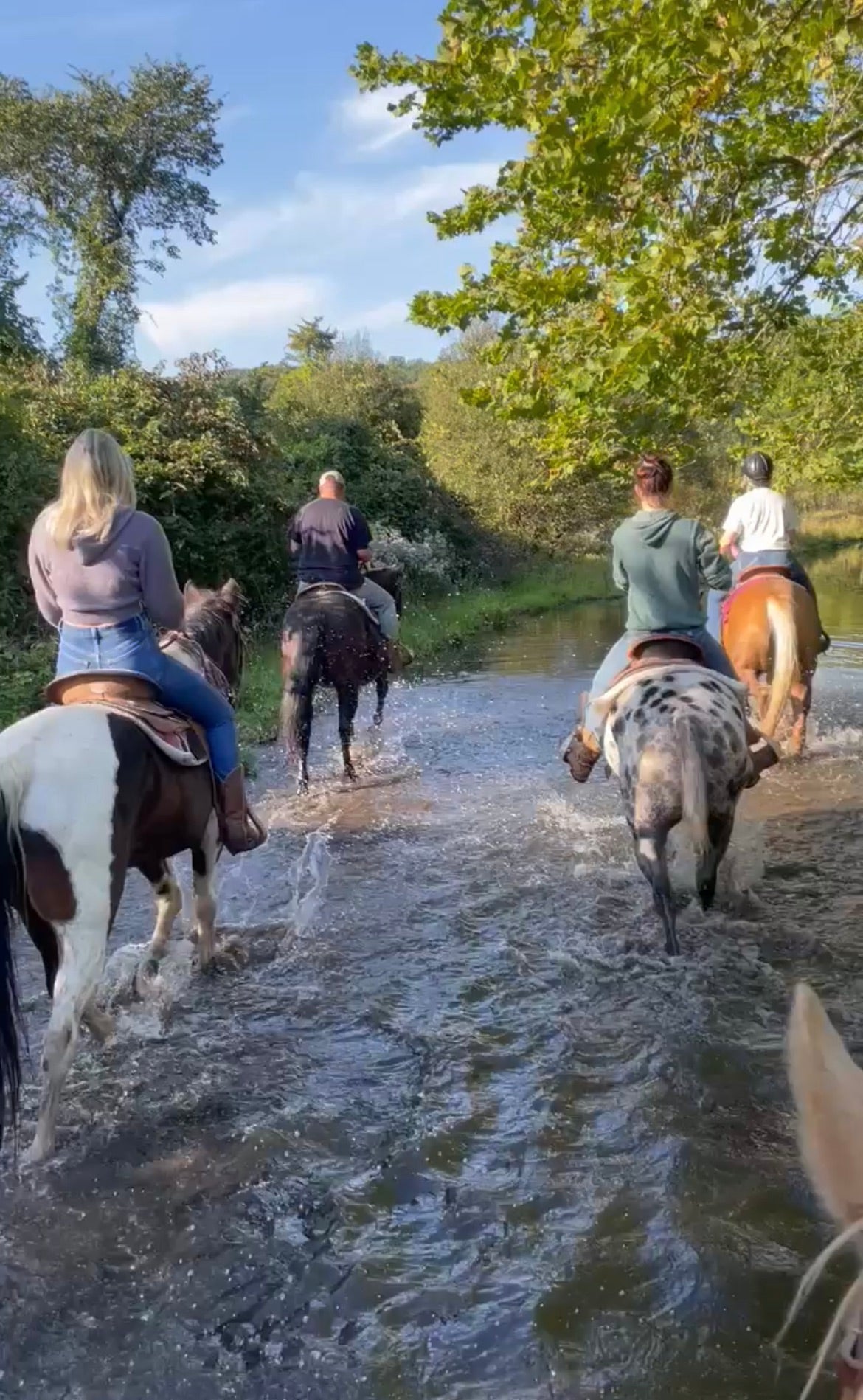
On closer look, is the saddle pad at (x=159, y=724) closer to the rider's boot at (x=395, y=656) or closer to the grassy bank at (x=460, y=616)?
the rider's boot at (x=395, y=656)

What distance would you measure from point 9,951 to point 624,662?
3.88 metres

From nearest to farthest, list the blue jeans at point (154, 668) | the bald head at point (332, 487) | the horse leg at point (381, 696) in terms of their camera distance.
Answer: the blue jeans at point (154, 668) < the bald head at point (332, 487) < the horse leg at point (381, 696)

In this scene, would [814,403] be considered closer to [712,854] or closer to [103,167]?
[712,854]

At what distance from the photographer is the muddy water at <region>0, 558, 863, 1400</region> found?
9.43ft

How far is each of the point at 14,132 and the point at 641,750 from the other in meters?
33.2

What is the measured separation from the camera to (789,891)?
6449 mm

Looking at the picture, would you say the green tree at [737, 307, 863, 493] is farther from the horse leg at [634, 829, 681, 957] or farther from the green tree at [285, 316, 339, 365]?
the green tree at [285, 316, 339, 365]

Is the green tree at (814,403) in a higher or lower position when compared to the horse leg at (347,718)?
higher

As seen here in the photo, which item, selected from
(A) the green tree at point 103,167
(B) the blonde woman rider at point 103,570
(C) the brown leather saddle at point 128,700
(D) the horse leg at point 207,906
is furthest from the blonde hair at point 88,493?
(A) the green tree at point 103,167

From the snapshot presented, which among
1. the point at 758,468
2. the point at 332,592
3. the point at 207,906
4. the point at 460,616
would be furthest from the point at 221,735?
the point at 460,616

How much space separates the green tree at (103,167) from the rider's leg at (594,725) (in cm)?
2695

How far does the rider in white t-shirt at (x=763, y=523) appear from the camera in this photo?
9.25 m

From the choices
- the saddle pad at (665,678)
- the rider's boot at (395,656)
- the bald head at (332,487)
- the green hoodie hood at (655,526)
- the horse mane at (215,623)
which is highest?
the bald head at (332,487)

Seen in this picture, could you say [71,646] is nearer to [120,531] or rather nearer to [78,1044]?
[120,531]
